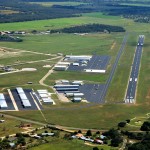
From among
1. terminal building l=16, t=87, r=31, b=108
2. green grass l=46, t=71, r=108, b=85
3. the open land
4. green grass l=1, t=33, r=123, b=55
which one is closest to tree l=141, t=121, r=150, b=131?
the open land

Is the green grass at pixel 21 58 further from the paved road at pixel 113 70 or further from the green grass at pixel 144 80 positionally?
the green grass at pixel 144 80

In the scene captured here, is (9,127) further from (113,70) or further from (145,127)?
(113,70)

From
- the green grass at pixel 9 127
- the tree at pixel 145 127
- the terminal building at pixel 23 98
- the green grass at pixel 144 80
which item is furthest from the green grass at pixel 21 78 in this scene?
the tree at pixel 145 127

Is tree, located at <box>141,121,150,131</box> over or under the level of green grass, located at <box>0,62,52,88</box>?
under

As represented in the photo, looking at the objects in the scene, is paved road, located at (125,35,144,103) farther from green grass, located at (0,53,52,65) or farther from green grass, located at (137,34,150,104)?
green grass, located at (0,53,52,65)

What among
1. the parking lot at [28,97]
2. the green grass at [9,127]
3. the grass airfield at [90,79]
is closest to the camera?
the green grass at [9,127]

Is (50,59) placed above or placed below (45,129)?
above

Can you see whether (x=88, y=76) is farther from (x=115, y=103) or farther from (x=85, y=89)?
(x=115, y=103)

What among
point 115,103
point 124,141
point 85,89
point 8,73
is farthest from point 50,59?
point 124,141

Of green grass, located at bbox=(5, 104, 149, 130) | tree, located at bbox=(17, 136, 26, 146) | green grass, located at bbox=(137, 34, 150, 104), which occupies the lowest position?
tree, located at bbox=(17, 136, 26, 146)
